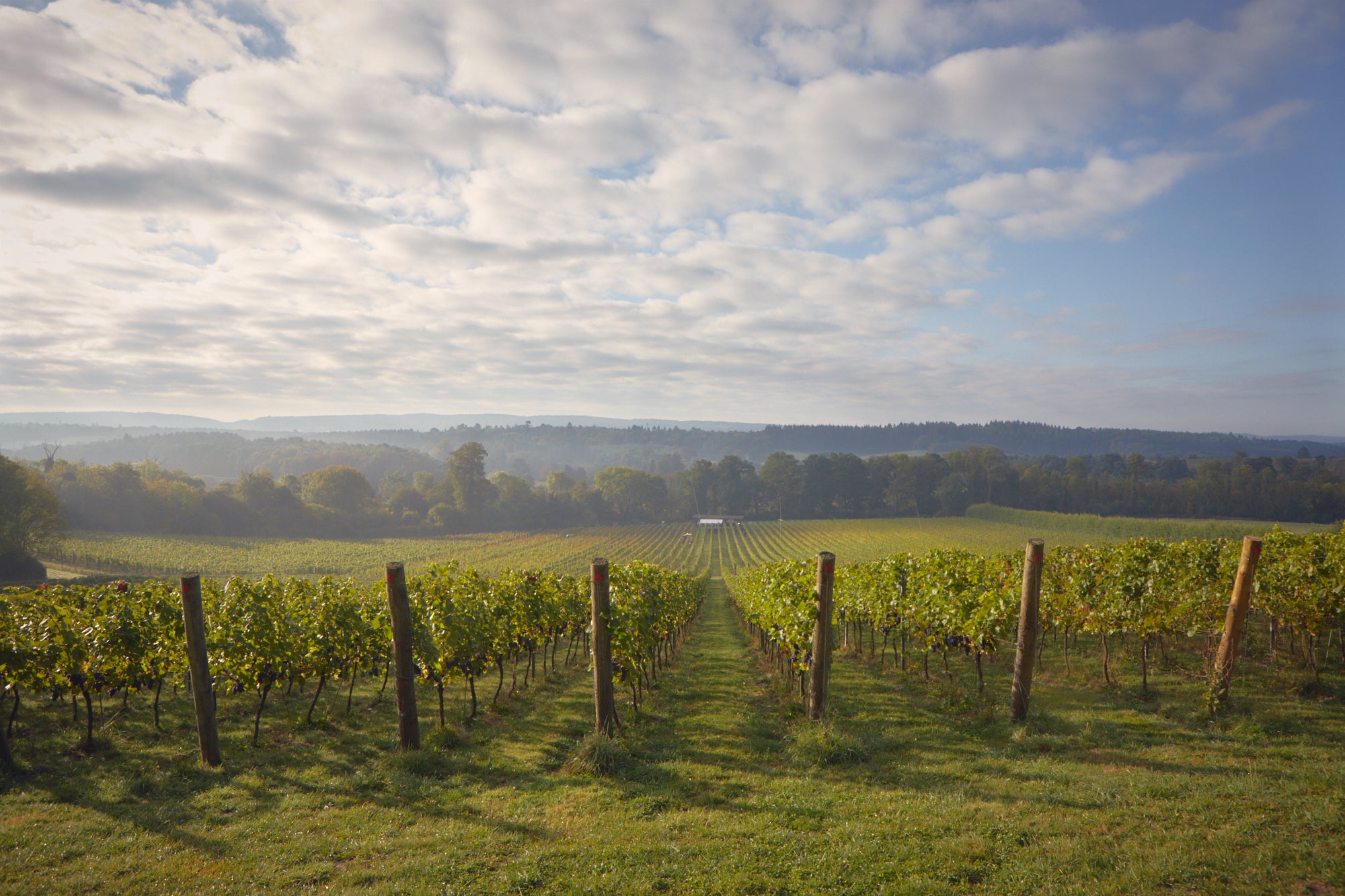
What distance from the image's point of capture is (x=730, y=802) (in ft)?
23.8

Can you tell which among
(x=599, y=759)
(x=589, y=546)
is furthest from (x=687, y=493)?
(x=599, y=759)

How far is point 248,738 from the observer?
1004cm

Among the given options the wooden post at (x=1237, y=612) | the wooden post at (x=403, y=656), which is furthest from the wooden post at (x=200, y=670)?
the wooden post at (x=1237, y=612)

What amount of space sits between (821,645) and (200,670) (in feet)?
32.6

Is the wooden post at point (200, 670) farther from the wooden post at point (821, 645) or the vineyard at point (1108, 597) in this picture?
the vineyard at point (1108, 597)

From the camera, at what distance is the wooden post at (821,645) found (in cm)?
954

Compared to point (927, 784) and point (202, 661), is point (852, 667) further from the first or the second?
point (202, 661)

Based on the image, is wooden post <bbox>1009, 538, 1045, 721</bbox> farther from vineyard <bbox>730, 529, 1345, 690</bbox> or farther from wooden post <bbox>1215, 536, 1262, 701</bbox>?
wooden post <bbox>1215, 536, 1262, 701</bbox>

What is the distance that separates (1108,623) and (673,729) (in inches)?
384

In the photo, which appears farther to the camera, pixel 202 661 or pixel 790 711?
pixel 790 711

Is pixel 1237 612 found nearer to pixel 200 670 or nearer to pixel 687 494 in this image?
pixel 200 670

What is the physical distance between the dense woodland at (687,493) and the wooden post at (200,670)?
8575 centimetres

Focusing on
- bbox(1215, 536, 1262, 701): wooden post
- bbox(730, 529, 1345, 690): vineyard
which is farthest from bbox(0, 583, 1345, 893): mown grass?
bbox(730, 529, 1345, 690): vineyard

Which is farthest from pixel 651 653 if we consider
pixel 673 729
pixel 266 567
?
pixel 266 567
